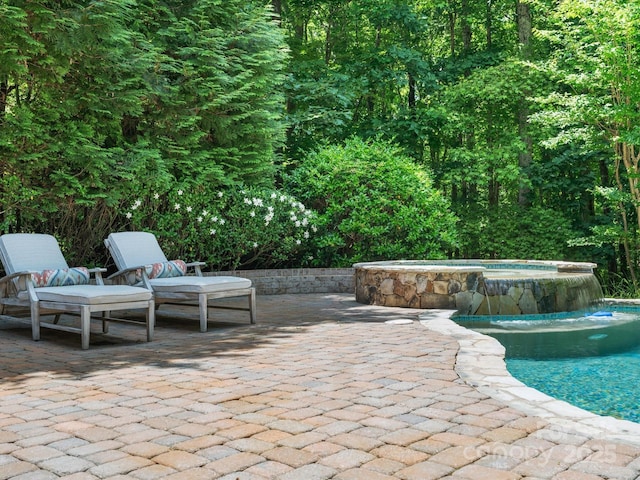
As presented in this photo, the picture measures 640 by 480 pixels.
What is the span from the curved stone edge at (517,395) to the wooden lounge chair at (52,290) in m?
2.97

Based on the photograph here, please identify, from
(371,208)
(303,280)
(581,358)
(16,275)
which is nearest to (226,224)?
(303,280)

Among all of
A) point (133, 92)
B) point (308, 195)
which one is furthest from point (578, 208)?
point (133, 92)

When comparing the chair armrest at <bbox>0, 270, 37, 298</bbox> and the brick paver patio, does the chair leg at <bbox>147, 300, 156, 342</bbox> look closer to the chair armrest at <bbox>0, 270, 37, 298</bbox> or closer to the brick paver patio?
the brick paver patio

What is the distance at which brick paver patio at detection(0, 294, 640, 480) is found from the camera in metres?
2.74

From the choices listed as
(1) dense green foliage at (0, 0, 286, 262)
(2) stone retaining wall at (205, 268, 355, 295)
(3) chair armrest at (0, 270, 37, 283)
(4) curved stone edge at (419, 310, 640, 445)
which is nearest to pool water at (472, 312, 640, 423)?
(4) curved stone edge at (419, 310, 640, 445)

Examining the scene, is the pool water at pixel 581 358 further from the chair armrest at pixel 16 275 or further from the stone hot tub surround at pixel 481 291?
the chair armrest at pixel 16 275

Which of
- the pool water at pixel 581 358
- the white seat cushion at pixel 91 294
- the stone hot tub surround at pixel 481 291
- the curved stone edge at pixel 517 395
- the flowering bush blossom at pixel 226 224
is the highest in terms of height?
the flowering bush blossom at pixel 226 224

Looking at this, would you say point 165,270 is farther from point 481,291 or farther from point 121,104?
point 481,291

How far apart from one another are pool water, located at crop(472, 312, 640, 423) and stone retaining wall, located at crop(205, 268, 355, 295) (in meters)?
3.46

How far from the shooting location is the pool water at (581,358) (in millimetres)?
4621

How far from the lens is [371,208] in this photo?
11.9 metres

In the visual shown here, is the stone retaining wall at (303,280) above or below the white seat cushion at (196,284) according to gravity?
below

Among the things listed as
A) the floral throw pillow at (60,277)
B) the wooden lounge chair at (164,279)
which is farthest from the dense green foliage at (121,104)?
the floral throw pillow at (60,277)

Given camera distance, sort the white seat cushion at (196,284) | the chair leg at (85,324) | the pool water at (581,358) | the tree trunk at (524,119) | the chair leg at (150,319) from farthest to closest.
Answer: the tree trunk at (524,119) < the white seat cushion at (196,284) < the chair leg at (150,319) < the chair leg at (85,324) < the pool water at (581,358)
